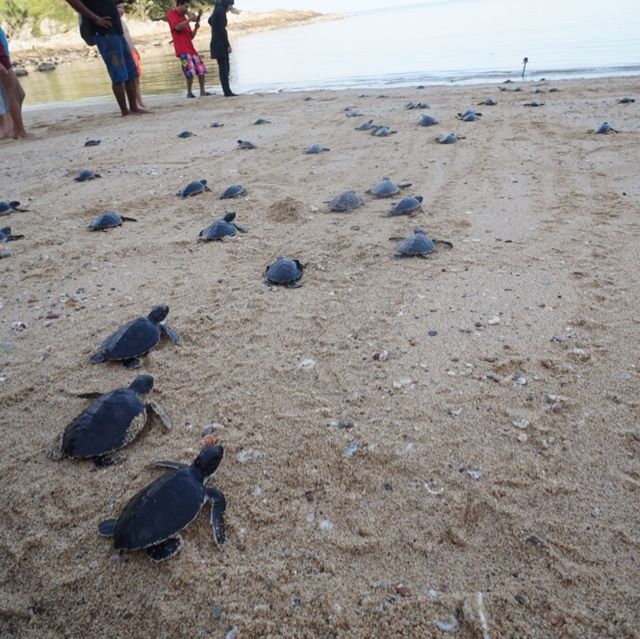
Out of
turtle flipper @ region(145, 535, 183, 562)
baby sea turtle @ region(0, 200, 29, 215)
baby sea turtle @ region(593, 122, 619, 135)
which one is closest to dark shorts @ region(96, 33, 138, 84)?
baby sea turtle @ region(0, 200, 29, 215)

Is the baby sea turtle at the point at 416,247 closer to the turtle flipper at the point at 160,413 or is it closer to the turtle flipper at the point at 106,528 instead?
the turtle flipper at the point at 160,413

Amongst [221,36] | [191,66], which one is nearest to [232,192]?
[221,36]

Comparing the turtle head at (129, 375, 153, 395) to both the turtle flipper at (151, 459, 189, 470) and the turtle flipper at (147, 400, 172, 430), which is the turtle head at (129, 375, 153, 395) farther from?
the turtle flipper at (151, 459, 189, 470)

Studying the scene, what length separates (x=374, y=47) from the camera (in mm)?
23812

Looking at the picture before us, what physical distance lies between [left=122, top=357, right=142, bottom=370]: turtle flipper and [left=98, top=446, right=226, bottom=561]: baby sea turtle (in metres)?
0.90

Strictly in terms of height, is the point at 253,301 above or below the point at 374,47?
below

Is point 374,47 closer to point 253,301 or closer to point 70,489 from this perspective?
point 253,301

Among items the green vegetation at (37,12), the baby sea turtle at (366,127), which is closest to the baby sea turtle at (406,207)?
the baby sea turtle at (366,127)

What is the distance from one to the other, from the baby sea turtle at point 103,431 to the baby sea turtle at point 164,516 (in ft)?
1.06

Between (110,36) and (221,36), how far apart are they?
4411 millimetres

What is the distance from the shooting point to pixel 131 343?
2365mm

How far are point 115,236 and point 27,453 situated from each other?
249cm

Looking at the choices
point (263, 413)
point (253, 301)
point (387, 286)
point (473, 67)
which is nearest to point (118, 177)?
point (253, 301)

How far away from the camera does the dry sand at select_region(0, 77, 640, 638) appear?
137cm
